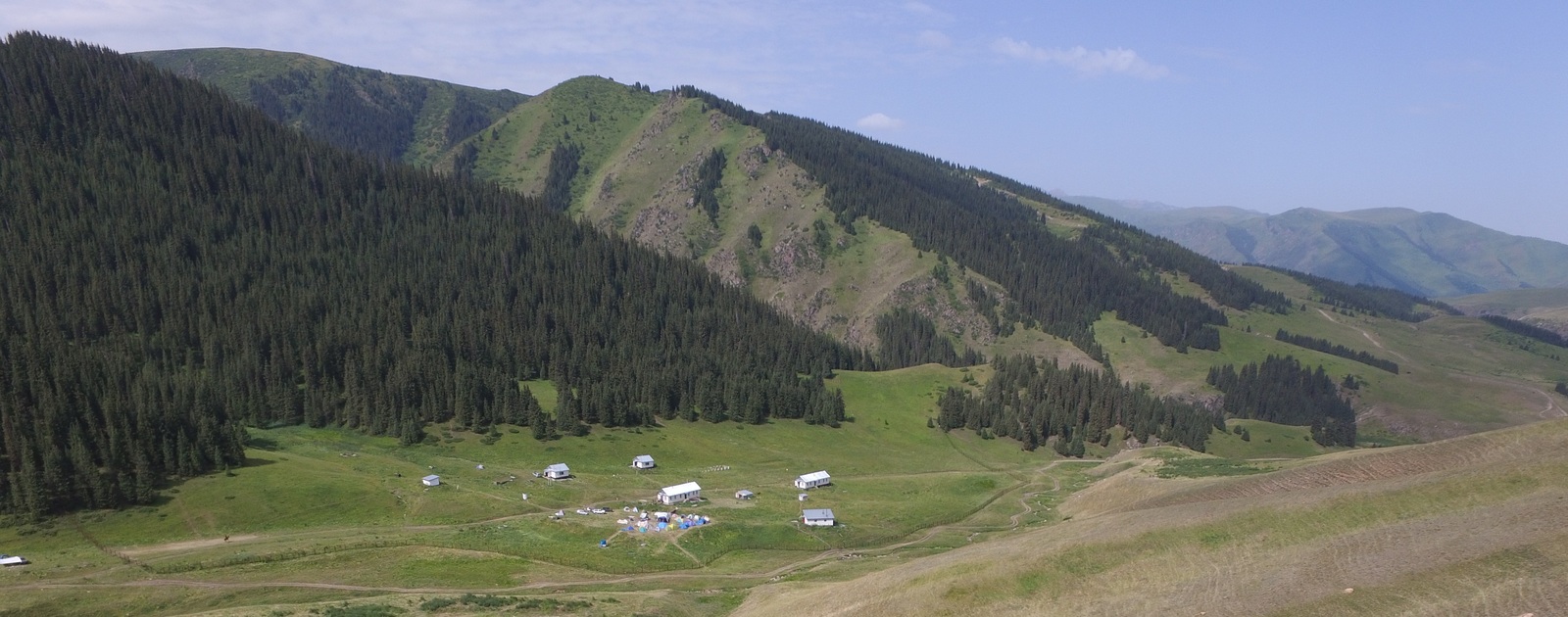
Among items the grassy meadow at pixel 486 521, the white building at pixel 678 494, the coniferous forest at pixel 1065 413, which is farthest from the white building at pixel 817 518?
the coniferous forest at pixel 1065 413

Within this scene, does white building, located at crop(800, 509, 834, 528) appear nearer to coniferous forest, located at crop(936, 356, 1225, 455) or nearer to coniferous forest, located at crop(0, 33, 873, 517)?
coniferous forest, located at crop(0, 33, 873, 517)

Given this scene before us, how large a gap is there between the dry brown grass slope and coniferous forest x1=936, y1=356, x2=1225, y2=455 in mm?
115458

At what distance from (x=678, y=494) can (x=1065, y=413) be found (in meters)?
112

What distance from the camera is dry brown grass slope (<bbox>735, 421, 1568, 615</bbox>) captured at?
3625cm

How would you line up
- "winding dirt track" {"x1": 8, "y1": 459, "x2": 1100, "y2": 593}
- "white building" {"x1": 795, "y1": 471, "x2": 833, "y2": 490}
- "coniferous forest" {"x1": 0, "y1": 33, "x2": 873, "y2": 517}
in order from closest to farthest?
"winding dirt track" {"x1": 8, "y1": 459, "x2": 1100, "y2": 593}
"coniferous forest" {"x1": 0, "y1": 33, "x2": 873, "y2": 517}
"white building" {"x1": 795, "y1": 471, "x2": 833, "y2": 490}

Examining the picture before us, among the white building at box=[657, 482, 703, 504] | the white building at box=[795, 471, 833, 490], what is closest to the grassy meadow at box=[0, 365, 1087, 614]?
the white building at box=[795, 471, 833, 490]

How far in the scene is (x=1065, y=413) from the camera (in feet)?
586

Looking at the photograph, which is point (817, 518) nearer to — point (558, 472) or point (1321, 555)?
point (558, 472)

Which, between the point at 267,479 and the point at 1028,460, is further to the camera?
the point at 1028,460

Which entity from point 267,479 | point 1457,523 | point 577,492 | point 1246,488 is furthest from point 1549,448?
point 267,479

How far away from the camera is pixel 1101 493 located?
98.8m

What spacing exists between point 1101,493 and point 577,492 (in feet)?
223

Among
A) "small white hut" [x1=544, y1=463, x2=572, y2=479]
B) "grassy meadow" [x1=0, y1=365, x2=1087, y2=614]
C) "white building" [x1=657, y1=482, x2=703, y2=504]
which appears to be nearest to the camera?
"grassy meadow" [x1=0, y1=365, x2=1087, y2=614]

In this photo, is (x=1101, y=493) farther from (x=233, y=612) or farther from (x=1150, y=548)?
(x=233, y=612)
